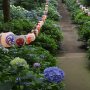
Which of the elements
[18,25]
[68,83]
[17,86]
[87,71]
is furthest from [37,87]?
[18,25]

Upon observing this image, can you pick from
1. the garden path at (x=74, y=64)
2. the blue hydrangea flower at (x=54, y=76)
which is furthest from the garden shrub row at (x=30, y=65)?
the garden path at (x=74, y=64)

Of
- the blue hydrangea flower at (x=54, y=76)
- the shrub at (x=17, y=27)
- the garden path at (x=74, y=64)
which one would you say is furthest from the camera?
the shrub at (x=17, y=27)

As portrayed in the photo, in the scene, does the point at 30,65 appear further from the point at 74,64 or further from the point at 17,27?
the point at 17,27

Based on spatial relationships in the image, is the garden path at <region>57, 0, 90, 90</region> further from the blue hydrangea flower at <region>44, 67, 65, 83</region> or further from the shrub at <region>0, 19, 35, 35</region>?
the blue hydrangea flower at <region>44, 67, 65, 83</region>

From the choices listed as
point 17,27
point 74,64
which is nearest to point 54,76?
point 74,64

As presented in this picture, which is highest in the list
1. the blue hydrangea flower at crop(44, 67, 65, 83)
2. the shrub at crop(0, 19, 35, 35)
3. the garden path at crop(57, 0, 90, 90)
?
the blue hydrangea flower at crop(44, 67, 65, 83)

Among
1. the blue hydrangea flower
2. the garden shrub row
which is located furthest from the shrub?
the blue hydrangea flower

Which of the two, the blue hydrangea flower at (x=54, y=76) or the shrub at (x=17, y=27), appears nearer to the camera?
the blue hydrangea flower at (x=54, y=76)

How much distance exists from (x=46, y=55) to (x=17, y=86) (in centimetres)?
447

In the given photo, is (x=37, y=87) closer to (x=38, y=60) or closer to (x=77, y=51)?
(x=38, y=60)

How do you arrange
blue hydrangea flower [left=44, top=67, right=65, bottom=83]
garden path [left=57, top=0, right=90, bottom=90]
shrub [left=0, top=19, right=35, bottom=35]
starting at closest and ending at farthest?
blue hydrangea flower [left=44, top=67, right=65, bottom=83]
garden path [left=57, top=0, right=90, bottom=90]
shrub [left=0, top=19, right=35, bottom=35]

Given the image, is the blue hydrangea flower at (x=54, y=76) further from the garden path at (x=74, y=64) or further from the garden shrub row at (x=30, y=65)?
the garden path at (x=74, y=64)

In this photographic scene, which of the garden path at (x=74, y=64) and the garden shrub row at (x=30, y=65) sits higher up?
the garden shrub row at (x=30, y=65)

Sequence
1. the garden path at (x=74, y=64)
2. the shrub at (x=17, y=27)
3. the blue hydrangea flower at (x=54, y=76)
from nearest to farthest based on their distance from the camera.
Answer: the blue hydrangea flower at (x=54, y=76) → the garden path at (x=74, y=64) → the shrub at (x=17, y=27)
